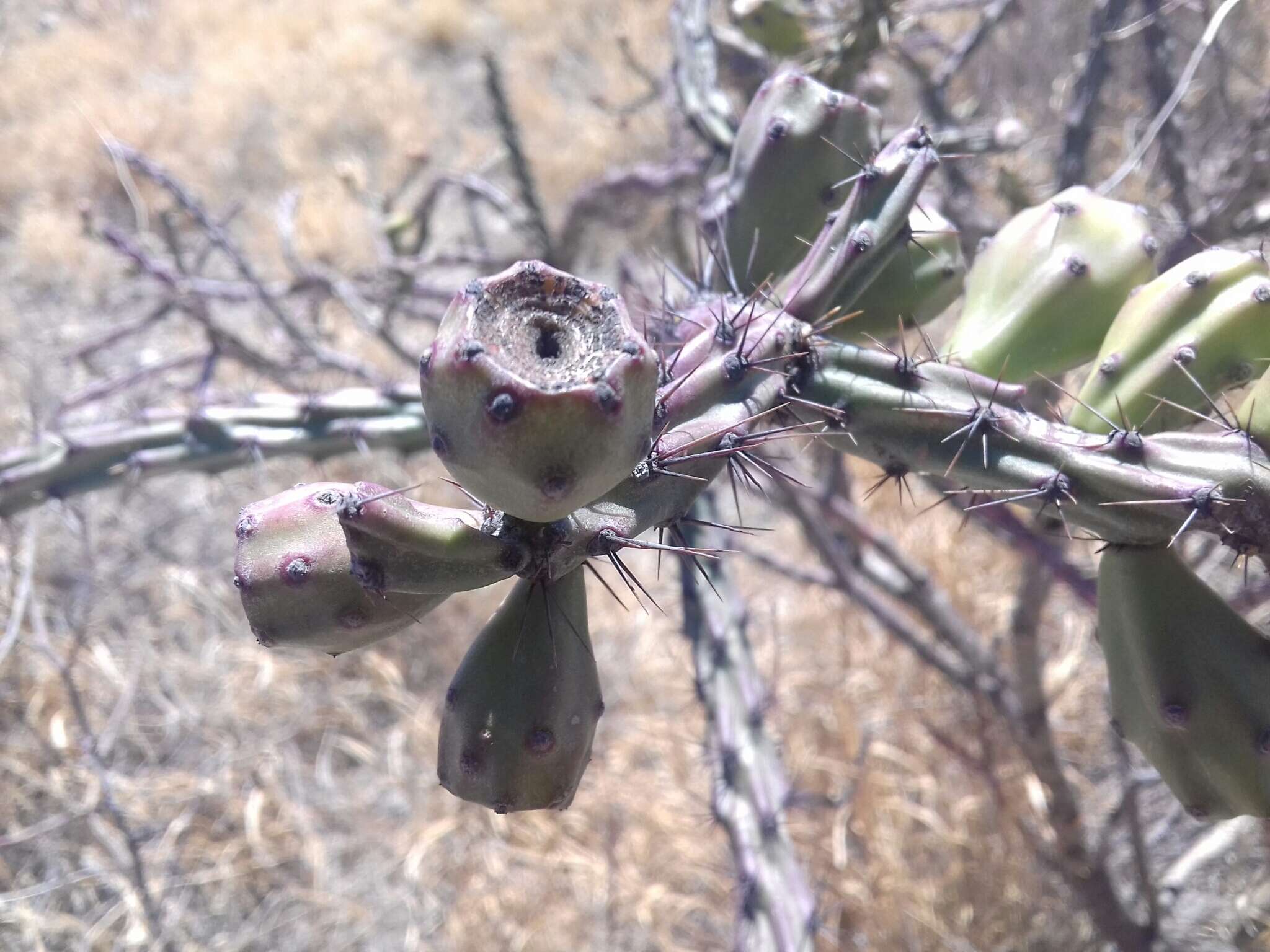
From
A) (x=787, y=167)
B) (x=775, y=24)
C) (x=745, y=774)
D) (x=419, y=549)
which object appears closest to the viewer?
(x=419, y=549)

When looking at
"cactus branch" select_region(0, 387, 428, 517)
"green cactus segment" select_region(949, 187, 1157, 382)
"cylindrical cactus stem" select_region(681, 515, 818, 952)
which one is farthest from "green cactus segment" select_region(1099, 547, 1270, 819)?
"cactus branch" select_region(0, 387, 428, 517)

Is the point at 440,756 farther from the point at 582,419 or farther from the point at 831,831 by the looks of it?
the point at 831,831

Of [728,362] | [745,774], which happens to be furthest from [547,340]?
[745,774]

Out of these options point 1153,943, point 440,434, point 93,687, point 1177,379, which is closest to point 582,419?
point 440,434

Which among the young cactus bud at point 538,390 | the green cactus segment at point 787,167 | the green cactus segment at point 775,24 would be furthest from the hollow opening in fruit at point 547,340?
the green cactus segment at point 775,24

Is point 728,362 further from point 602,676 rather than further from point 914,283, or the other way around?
point 602,676

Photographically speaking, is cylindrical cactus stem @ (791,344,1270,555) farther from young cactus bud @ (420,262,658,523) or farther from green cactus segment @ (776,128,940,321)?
young cactus bud @ (420,262,658,523)
